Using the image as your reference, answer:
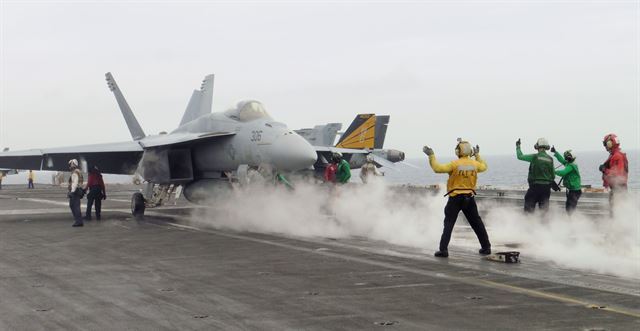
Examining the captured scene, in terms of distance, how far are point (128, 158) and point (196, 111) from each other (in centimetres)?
634

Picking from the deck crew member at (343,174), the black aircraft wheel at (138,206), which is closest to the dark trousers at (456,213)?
the deck crew member at (343,174)

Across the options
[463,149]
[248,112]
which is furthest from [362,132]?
[463,149]

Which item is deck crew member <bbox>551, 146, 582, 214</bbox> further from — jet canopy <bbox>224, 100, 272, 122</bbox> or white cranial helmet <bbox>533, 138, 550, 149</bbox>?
jet canopy <bbox>224, 100, 272, 122</bbox>

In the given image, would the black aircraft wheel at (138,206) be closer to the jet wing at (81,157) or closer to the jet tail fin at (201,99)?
the jet wing at (81,157)

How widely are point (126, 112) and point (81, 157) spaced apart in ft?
25.2

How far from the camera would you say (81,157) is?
838 inches

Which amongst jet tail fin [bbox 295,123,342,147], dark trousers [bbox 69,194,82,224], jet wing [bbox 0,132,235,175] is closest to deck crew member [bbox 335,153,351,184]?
jet wing [bbox 0,132,235,175]

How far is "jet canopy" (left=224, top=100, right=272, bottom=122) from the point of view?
62.5 feet

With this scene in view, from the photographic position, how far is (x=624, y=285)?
850 centimetres

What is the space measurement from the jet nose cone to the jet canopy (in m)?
1.76

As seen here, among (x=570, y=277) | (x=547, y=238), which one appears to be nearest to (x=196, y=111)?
(x=547, y=238)

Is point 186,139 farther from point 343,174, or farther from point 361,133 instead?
point 361,133

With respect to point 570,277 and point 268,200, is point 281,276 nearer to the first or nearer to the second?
point 570,277

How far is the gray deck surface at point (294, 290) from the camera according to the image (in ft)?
21.9
